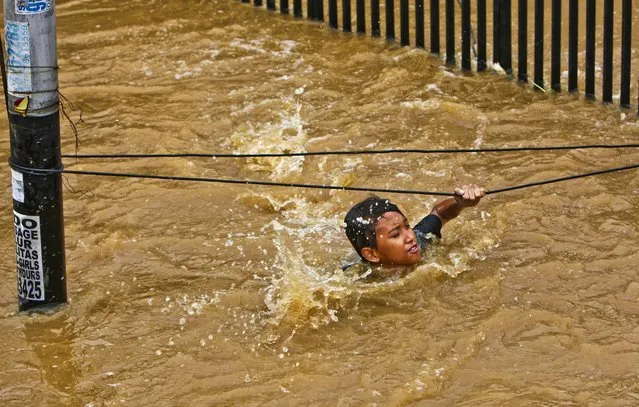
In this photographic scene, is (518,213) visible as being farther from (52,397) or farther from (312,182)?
(52,397)

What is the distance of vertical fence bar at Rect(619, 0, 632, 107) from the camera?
9.85m

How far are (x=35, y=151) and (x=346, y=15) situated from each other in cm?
552

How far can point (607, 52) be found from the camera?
33.0ft

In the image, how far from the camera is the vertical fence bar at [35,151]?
6.71 metres

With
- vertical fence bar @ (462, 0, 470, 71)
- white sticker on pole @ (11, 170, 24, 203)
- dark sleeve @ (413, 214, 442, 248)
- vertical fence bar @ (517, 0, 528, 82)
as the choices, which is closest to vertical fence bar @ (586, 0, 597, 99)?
vertical fence bar @ (517, 0, 528, 82)

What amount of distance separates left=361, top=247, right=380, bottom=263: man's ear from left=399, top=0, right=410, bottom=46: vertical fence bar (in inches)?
162

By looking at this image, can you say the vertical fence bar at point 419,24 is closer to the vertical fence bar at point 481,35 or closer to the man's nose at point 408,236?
the vertical fence bar at point 481,35

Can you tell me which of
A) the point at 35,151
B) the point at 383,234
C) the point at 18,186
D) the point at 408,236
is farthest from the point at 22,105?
the point at 408,236

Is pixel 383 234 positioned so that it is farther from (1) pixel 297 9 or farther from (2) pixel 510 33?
(1) pixel 297 9

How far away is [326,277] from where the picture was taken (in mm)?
7734

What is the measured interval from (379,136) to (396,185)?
863mm

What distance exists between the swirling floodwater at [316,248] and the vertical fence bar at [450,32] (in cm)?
16

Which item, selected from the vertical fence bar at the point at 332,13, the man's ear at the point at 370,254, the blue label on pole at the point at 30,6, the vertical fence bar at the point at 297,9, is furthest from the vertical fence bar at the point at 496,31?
the blue label on pole at the point at 30,6

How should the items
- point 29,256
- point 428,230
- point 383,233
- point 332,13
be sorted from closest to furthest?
point 29,256 → point 383,233 → point 428,230 → point 332,13
